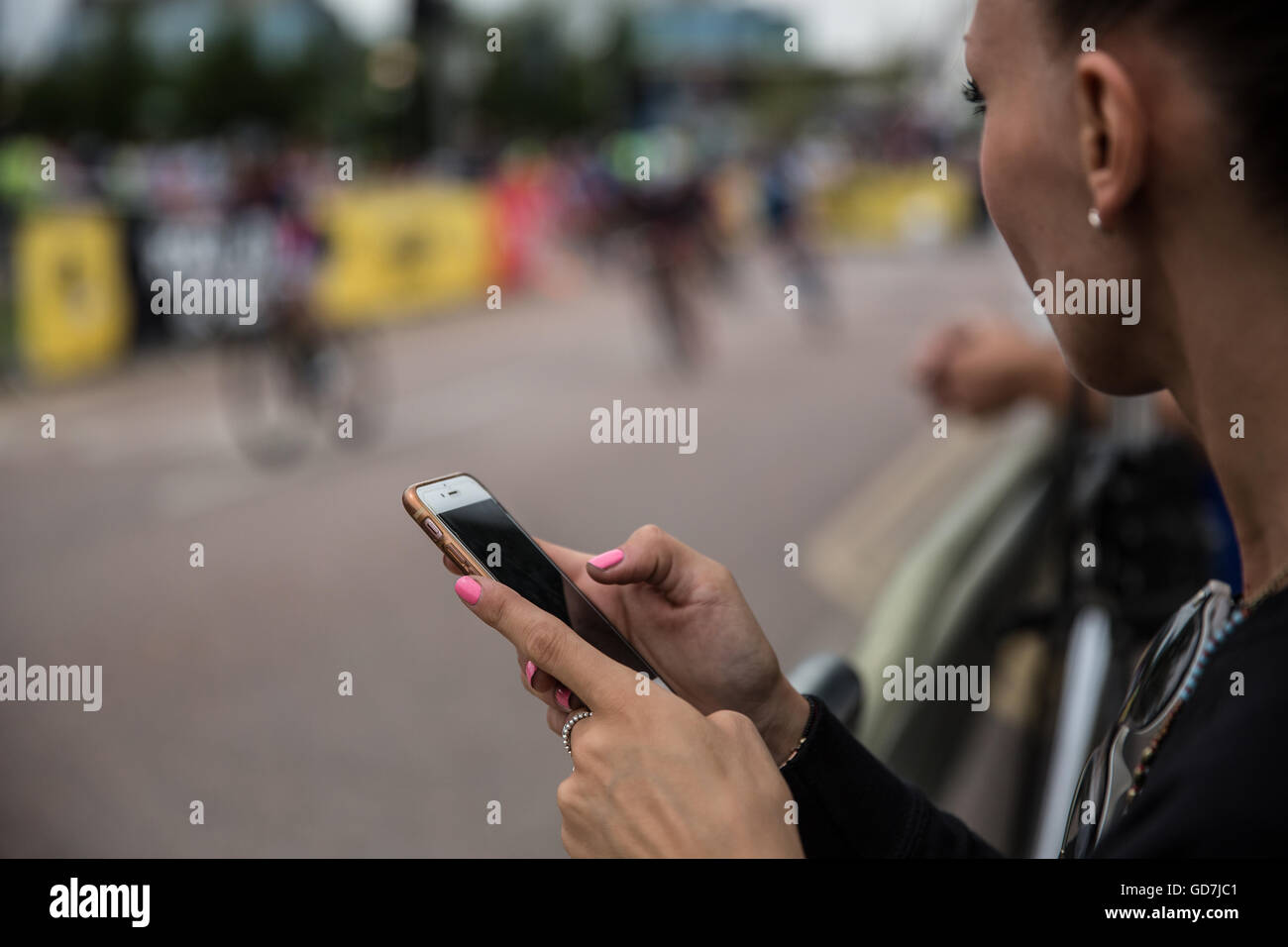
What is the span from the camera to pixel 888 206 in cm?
2738

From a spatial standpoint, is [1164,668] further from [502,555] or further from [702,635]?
[502,555]

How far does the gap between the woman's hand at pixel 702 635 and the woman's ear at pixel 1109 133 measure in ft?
1.61

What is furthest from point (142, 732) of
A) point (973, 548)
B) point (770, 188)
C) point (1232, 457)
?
point (770, 188)

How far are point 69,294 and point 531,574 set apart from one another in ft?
36.0

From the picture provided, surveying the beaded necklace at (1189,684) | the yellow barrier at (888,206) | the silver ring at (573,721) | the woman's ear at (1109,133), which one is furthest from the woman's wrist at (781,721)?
the yellow barrier at (888,206)

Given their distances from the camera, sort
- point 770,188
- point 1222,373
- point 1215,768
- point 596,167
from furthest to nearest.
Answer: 1. point 596,167
2. point 770,188
3. point 1222,373
4. point 1215,768

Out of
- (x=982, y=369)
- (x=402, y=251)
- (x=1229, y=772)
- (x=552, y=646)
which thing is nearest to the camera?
(x=1229, y=772)

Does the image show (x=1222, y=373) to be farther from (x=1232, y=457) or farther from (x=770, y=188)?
(x=770, y=188)

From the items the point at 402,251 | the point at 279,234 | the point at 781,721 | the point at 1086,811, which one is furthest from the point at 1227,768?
the point at 402,251

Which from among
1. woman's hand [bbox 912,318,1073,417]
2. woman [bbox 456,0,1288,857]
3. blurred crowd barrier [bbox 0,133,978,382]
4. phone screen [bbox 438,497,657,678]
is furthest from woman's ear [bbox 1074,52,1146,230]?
blurred crowd barrier [bbox 0,133,978,382]

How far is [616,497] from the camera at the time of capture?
6.85m
